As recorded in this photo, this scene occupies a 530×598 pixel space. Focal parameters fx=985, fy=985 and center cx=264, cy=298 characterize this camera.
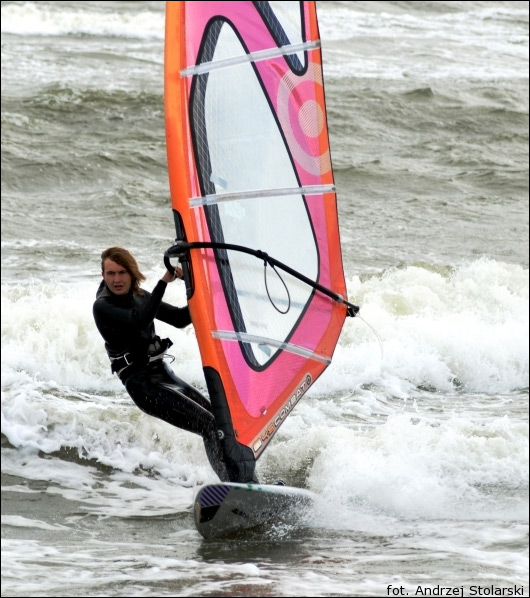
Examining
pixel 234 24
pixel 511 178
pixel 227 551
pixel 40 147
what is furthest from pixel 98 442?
pixel 511 178

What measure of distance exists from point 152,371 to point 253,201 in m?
0.95

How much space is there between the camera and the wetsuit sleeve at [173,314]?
4.75 m

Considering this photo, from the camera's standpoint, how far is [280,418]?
489 centimetres

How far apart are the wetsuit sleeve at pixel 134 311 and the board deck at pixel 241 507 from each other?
0.80 metres

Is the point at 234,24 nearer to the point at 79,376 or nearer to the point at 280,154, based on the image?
the point at 280,154

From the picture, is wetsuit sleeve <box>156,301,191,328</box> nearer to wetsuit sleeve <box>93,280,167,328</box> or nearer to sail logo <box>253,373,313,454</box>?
wetsuit sleeve <box>93,280,167,328</box>

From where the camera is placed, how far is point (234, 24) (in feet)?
14.9

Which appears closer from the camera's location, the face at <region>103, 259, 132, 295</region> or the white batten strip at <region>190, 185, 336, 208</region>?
the white batten strip at <region>190, 185, 336, 208</region>

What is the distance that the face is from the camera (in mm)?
4527

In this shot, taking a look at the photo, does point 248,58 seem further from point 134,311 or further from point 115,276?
point 134,311

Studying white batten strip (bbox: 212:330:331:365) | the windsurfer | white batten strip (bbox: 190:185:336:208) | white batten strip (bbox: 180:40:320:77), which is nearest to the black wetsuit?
the windsurfer

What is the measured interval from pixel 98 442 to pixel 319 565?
6.85 feet

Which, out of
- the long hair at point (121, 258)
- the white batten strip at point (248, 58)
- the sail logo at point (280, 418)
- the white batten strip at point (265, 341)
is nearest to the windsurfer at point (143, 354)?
the long hair at point (121, 258)

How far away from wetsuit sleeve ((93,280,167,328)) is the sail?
0.18 meters
